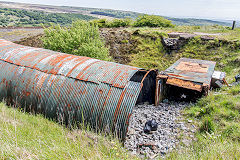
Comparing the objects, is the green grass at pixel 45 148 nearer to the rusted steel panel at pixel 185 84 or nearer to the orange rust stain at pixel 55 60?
the orange rust stain at pixel 55 60

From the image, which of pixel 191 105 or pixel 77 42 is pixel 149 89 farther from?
pixel 77 42

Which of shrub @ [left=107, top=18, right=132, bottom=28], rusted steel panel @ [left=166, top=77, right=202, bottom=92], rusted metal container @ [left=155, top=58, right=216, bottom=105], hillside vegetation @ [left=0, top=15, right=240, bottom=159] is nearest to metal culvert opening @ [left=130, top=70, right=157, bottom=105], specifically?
rusted metal container @ [left=155, top=58, right=216, bottom=105]

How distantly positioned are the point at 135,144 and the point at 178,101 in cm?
350

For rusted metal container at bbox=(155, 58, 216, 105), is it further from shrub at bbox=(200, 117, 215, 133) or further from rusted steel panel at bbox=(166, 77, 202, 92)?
shrub at bbox=(200, 117, 215, 133)

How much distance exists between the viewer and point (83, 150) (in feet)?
8.79

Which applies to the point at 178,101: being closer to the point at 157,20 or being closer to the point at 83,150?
the point at 83,150

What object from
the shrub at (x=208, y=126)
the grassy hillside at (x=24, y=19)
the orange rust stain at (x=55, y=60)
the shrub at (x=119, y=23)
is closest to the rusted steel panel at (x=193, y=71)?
the shrub at (x=208, y=126)

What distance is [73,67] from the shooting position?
17.7 ft

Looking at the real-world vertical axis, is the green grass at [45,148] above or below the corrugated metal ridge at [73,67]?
below

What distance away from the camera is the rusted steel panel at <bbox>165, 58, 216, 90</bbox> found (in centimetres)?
675

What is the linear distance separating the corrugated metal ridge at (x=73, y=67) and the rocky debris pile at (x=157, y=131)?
1833mm

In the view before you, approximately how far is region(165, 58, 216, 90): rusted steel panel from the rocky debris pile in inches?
47.5

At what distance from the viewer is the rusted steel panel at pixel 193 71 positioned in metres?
6.75

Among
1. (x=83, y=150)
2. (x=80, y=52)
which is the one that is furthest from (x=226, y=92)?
(x=80, y=52)
